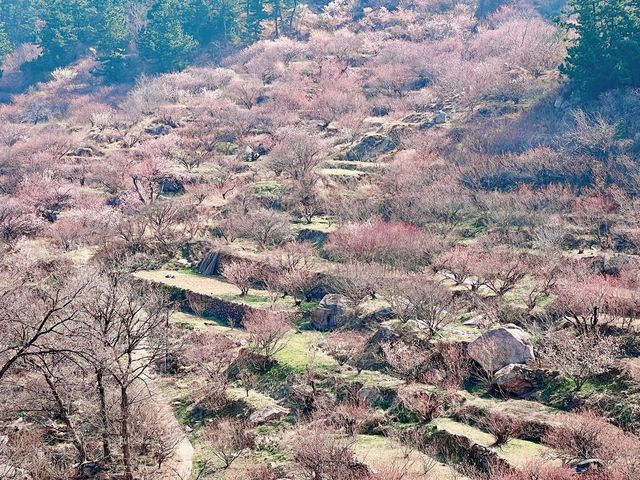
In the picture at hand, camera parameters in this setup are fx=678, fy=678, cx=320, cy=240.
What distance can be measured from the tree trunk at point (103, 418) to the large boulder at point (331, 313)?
45.5 ft

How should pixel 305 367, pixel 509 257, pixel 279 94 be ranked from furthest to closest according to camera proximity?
1. pixel 279 94
2. pixel 509 257
3. pixel 305 367

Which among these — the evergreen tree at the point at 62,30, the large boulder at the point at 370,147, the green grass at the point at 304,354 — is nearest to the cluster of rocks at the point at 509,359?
the green grass at the point at 304,354

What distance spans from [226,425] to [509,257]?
19.3m

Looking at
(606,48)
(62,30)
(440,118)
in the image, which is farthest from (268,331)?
(62,30)

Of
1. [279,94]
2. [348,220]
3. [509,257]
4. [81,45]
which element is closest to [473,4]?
[279,94]

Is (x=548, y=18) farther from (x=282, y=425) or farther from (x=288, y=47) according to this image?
(x=282, y=425)

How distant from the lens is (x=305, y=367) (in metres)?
31.0

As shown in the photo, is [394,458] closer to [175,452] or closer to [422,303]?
[175,452]

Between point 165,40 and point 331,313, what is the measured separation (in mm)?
64765

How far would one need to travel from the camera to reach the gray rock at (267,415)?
2812 cm

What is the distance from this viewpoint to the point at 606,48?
5241cm

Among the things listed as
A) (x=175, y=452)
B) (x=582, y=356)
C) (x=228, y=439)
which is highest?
(x=582, y=356)

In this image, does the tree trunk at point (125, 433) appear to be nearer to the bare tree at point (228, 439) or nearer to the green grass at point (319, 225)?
the bare tree at point (228, 439)

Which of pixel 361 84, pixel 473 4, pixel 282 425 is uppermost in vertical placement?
pixel 473 4
